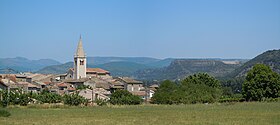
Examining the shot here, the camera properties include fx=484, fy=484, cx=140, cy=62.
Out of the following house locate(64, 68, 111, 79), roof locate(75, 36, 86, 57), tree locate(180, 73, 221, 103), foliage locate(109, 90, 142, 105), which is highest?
roof locate(75, 36, 86, 57)

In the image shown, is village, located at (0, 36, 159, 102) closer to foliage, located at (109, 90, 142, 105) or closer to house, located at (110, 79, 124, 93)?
house, located at (110, 79, 124, 93)

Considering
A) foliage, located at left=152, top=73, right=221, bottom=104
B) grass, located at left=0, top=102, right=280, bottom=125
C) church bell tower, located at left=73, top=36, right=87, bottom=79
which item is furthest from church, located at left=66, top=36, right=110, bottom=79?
grass, located at left=0, top=102, right=280, bottom=125

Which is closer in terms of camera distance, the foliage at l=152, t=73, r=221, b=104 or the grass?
the grass

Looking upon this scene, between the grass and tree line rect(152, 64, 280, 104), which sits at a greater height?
tree line rect(152, 64, 280, 104)

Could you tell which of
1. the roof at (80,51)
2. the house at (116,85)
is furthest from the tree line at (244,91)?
the roof at (80,51)

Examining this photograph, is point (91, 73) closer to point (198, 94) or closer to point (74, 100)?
point (198, 94)

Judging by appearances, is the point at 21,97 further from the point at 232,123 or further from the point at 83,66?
the point at 83,66

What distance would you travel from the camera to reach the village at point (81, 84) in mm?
101500

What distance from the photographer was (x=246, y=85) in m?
84.4

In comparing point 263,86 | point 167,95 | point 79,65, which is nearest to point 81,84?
point 79,65

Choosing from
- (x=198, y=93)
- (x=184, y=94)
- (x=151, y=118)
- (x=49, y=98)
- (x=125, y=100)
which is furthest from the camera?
(x=125, y=100)

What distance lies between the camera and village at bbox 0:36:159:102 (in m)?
102

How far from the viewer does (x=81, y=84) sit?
126 metres

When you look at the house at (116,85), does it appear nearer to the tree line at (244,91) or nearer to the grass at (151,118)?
the tree line at (244,91)
